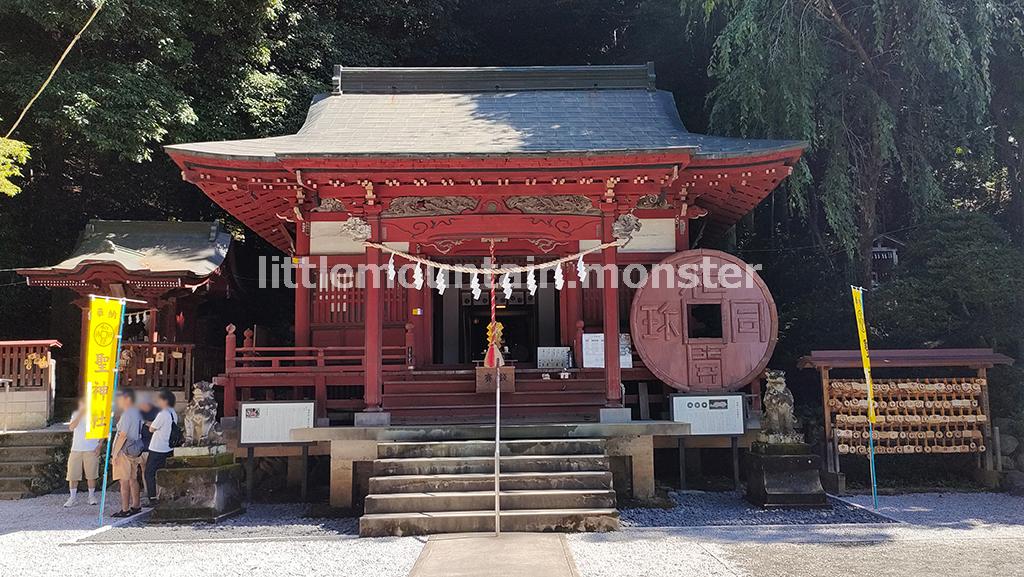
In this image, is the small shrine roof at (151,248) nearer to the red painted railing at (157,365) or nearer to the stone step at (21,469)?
the red painted railing at (157,365)

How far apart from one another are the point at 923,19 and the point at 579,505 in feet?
31.0

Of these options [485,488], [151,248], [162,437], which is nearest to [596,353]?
[485,488]

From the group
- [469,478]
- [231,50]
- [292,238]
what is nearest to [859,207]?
[469,478]

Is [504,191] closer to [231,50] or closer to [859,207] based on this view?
[859,207]

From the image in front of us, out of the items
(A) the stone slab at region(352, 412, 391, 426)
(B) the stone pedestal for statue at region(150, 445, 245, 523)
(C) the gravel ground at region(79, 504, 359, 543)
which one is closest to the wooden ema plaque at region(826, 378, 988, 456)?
(A) the stone slab at region(352, 412, 391, 426)

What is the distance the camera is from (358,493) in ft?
29.4

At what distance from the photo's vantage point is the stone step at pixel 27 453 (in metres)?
10.8

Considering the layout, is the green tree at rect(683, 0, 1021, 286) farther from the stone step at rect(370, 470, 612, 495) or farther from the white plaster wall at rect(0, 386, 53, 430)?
the white plaster wall at rect(0, 386, 53, 430)

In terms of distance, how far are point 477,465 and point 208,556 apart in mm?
2840

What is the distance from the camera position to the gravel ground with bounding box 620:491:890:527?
7539 mm

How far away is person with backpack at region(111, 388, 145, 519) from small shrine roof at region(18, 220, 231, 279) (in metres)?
4.58

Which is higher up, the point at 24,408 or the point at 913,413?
the point at 24,408

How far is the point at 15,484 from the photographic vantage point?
10.3m

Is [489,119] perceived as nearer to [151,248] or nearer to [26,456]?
[151,248]
